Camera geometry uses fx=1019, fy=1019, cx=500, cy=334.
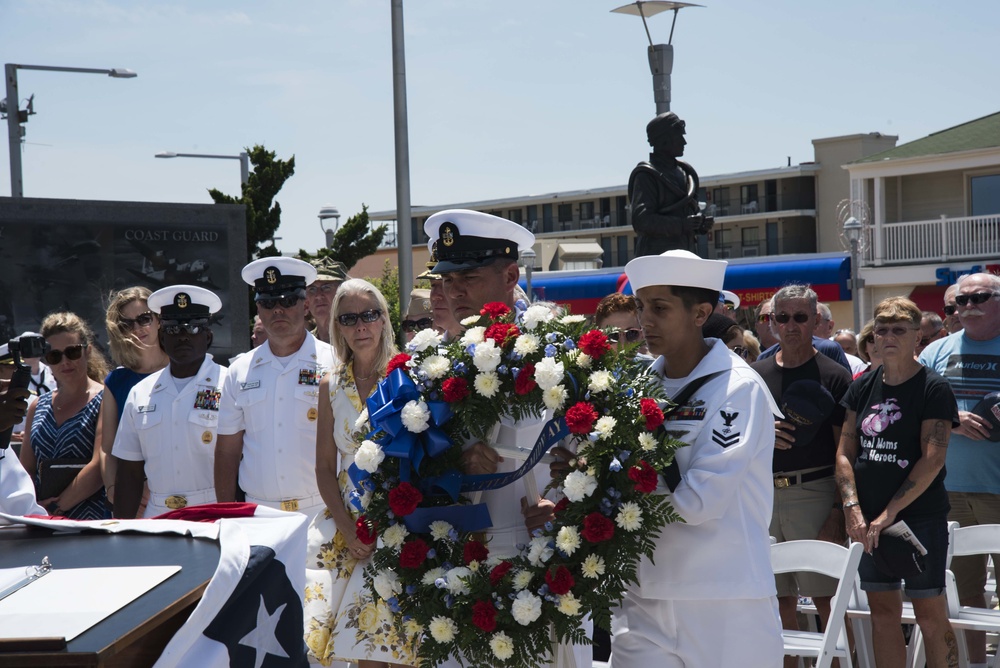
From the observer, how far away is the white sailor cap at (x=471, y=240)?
3.74 metres

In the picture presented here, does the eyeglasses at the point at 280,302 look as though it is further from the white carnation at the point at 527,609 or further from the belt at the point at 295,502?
the white carnation at the point at 527,609

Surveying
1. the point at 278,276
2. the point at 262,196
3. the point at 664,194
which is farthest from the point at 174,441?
the point at 262,196

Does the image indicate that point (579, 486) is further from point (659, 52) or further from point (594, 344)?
point (659, 52)

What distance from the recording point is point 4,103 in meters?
17.0

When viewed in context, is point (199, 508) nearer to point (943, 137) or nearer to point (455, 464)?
point (455, 464)

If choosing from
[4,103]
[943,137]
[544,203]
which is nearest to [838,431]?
[4,103]

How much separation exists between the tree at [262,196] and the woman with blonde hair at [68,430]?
1760cm

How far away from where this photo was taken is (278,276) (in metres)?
5.39

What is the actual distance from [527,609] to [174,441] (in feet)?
10.1

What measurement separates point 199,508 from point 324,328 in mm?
4013

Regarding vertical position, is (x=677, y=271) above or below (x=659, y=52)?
below

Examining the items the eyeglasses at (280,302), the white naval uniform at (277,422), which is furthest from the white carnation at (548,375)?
the eyeglasses at (280,302)

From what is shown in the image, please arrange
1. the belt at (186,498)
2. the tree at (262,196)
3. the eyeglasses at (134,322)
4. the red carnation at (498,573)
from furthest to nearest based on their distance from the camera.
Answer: the tree at (262,196) → the eyeglasses at (134,322) → the belt at (186,498) → the red carnation at (498,573)

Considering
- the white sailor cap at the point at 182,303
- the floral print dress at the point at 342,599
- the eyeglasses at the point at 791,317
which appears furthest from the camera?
the eyeglasses at the point at 791,317
